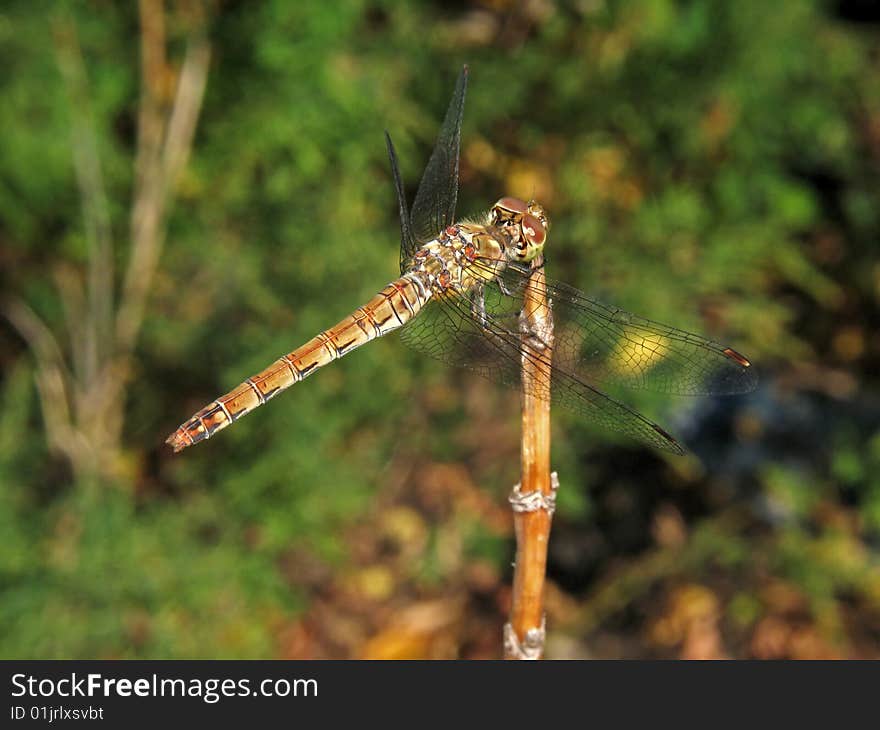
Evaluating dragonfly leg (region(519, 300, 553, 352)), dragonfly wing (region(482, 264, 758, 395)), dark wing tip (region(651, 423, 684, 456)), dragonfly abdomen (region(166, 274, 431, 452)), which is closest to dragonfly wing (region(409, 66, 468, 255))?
dragonfly abdomen (region(166, 274, 431, 452))

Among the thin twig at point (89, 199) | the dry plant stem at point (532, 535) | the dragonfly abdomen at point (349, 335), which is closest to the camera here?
the dry plant stem at point (532, 535)

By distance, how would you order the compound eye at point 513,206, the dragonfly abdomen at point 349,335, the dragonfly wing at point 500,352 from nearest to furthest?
the dragonfly wing at point 500,352 < the compound eye at point 513,206 < the dragonfly abdomen at point 349,335

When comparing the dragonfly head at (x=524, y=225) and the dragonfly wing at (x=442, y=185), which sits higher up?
the dragonfly wing at (x=442, y=185)

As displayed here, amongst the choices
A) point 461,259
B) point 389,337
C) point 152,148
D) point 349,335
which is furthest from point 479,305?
point 152,148

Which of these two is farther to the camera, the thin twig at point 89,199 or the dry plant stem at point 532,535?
A: the thin twig at point 89,199

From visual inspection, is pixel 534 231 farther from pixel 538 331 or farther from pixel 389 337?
pixel 389 337

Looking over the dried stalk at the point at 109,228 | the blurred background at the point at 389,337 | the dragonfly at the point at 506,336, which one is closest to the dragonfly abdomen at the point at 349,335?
the dragonfly at the point at 506,336

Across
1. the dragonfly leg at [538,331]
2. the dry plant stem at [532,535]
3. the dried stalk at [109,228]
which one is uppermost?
the dried stalk at [109,228]

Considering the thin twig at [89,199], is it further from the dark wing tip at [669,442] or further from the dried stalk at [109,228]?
the dark wing tip at [669,442]

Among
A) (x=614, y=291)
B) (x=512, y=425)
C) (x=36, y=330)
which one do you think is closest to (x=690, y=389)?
(x=614, y=291)

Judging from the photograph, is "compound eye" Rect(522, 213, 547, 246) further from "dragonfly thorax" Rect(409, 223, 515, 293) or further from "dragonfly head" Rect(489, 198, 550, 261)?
"dragonfly thorax" Rect(409, 223, 515, 293)
